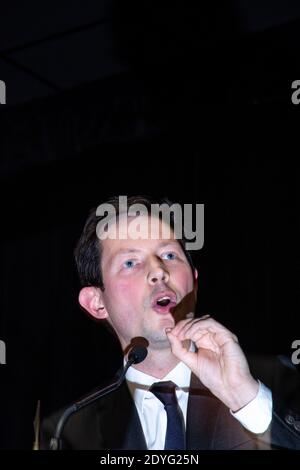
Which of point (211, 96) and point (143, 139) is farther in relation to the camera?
point (143, 139)

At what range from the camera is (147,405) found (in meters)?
1.71

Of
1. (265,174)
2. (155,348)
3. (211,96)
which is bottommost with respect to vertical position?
(155,348)

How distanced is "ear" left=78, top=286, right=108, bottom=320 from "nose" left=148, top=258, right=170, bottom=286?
0.23 meters

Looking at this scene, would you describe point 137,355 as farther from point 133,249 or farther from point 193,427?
point 133,249

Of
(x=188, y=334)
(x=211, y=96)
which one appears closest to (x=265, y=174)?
(x=211, y=96)

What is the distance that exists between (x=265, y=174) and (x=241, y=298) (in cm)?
59

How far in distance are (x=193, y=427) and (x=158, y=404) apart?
0.13m

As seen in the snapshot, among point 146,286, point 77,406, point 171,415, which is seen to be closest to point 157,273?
point 146,286

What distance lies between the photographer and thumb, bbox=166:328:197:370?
58.1 inches

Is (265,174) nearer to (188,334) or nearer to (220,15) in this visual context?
(220,15)

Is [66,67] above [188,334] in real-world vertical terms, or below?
above

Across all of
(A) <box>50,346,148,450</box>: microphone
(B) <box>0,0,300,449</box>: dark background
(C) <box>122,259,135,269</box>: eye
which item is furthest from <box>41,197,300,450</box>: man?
(B) <box>0,0,300,449</box>: dark background

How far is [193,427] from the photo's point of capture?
1592 millimetres

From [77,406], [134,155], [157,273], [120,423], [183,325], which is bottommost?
Answer: [120,423]
